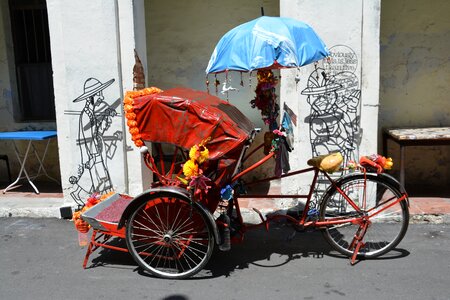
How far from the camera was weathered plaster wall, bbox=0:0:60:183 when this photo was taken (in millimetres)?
7102

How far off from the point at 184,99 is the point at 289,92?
202cm

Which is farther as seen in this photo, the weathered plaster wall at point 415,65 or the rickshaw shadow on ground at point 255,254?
the weathered plaster wall at point 415,65

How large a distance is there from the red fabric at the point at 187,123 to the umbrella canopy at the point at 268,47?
0.41 metres

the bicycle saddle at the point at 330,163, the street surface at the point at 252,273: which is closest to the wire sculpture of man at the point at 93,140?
the street surface at the point at 252,273

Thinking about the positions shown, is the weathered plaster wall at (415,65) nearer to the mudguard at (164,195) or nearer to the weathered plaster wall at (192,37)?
the weathered plaster wall at (192,37)

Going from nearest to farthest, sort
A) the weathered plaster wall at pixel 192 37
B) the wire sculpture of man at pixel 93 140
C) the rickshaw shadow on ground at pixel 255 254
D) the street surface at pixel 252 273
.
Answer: the street surface at pixel 252 273, the rickshaw shadow on ground at pixel 255 254, the wire sculpture of man at pixel 93 140, the weathered plaster wall at pixel 192 37

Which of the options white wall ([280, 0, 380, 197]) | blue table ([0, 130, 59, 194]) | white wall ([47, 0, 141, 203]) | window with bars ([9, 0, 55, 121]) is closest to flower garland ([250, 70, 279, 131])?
white wall ([280, 0, 380, 197])

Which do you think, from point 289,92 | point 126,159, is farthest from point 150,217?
point 289,92

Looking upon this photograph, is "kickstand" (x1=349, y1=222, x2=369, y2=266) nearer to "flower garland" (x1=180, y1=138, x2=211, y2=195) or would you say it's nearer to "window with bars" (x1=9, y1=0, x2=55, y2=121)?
"flower garland" (x1=180, y1=138, x2=211, y2=195)

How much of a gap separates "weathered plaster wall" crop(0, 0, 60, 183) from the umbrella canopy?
4.69 meters

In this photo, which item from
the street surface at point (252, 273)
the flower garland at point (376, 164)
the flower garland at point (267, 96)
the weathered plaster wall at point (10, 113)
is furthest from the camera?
the weathered plaster wall at point (10, 113)

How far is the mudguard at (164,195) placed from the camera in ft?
11.9

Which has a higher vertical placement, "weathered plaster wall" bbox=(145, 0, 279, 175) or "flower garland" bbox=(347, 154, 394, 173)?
"weathered plaster wall" bbox=(145, 0, 279, 175)

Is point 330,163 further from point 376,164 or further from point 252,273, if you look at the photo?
point 252,273
